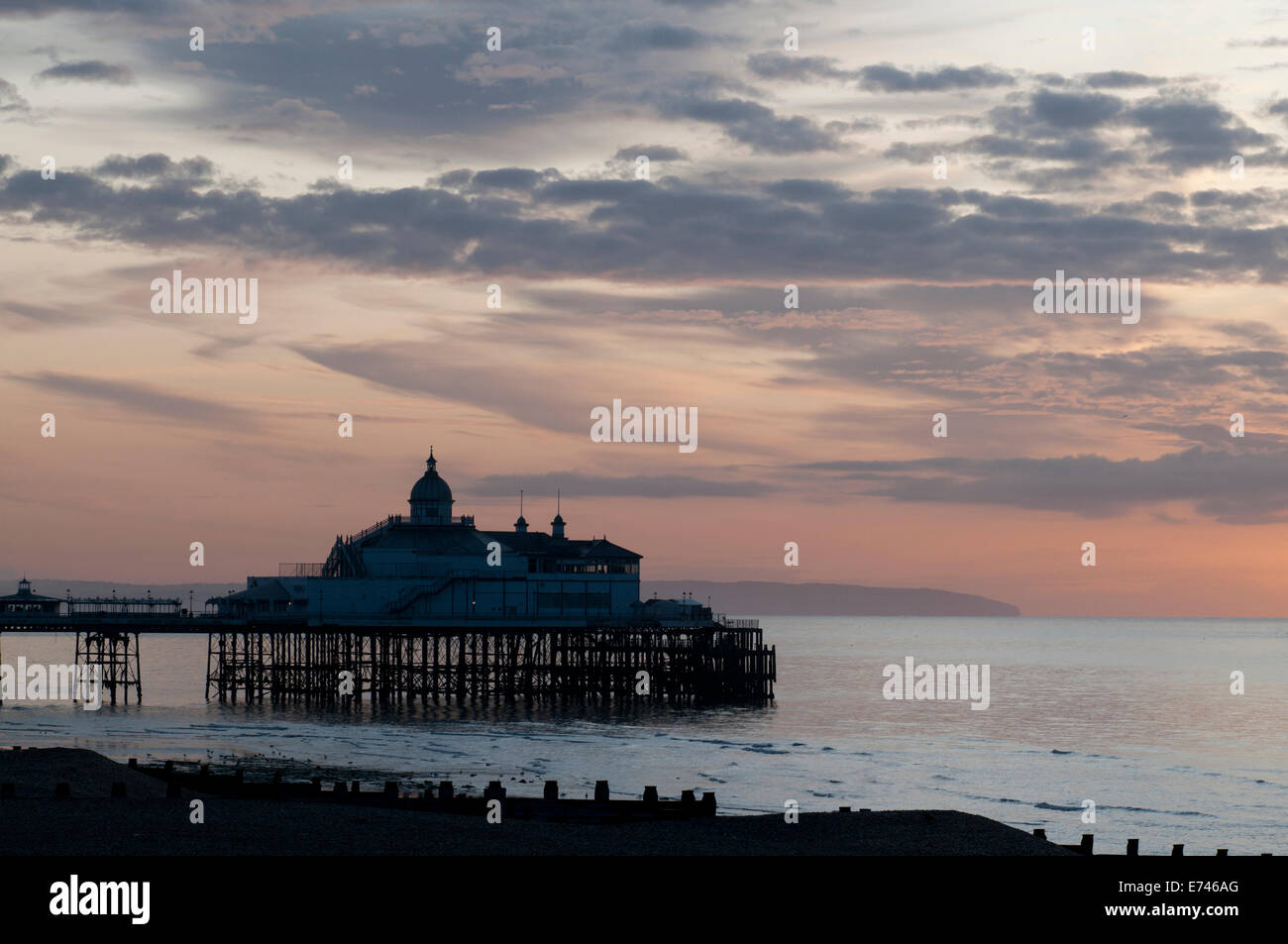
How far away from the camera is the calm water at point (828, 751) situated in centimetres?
5212

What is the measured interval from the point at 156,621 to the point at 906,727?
4678cm

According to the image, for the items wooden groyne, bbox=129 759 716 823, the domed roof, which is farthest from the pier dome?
wooden groyne, bbox=129 759 716 823

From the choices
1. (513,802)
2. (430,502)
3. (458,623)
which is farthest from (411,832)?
(430,502)

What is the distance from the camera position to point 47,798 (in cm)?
3328

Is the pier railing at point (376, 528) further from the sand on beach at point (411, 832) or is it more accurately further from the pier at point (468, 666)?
the sand on beach at point (411, 832)

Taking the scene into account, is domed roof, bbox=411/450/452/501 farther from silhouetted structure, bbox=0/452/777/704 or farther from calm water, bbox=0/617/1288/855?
calm water, bbox=0/617/1288/855

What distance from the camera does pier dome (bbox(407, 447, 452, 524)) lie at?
344 feet

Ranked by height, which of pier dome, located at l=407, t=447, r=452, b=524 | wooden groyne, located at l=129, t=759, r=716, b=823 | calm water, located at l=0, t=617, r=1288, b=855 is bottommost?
calm water, located at l=0, t=617, r=1288, b=855

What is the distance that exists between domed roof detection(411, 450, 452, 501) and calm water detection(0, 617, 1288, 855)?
20.7 m

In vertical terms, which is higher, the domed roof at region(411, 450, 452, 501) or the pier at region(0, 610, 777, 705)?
the domed roof at region(411, 450, 452, 501)
